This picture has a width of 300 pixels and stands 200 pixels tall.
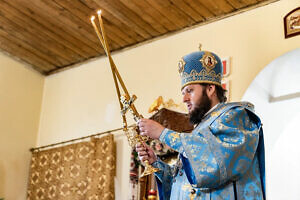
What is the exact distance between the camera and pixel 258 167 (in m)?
2.63

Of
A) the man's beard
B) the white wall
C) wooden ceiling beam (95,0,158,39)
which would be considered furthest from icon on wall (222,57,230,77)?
the man's beard

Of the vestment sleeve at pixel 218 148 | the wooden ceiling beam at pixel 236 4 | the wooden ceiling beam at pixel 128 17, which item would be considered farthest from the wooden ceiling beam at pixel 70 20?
the vestment sleeve at pixel 218 148

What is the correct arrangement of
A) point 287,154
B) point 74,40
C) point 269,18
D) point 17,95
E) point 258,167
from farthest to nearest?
point 17,95 < point 74,40 < point 287,154 < point 269,18 < point 258,167

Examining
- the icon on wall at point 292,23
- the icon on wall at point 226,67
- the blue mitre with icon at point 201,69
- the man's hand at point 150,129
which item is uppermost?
the icon on wall at point 292,23

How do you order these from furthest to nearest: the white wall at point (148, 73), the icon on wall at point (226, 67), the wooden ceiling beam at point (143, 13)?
the wooden ceiling beam at point (143, 13) → the icon on wall at point (226, 67) → the white wall at point (148, 73)

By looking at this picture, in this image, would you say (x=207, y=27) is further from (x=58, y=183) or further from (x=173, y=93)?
(x=58, y=183)

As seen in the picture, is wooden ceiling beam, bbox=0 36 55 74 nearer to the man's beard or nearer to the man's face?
the man's face

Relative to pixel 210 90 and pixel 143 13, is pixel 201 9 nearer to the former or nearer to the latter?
pixel 143 13

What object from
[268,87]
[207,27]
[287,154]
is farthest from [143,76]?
[287,154]

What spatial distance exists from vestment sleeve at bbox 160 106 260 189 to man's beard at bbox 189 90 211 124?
17 cm

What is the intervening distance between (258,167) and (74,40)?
11.9ft

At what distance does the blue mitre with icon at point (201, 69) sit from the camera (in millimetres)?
2926

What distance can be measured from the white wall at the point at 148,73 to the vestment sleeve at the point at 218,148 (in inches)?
79.7

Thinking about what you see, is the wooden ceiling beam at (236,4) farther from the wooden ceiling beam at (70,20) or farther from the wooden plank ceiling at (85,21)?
the wooden ceiling beam at (70,20)
